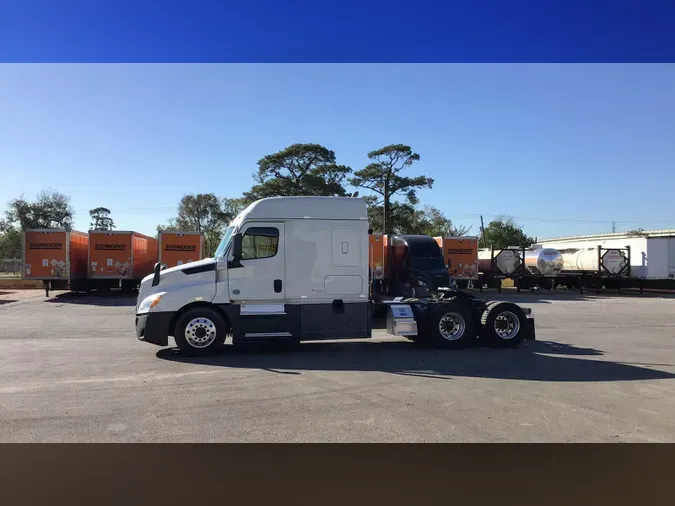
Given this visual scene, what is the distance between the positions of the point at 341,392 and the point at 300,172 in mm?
36070

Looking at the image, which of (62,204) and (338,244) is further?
(62,204)

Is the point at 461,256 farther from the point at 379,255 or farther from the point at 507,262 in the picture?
the point at 379,255

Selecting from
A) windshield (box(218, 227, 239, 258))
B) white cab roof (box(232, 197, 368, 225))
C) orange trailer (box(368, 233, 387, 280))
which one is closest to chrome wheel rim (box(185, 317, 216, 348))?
windshield (box(218, 227, 239, 258))

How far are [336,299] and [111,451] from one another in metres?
5.66

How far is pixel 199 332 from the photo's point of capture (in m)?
9.66

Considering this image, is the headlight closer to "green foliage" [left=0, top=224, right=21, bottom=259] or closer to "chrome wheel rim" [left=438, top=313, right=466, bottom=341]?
"chrome wheel rim" [left=438, top=313, right=466, bottom=341]

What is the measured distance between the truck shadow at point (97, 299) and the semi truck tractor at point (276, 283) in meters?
13.3

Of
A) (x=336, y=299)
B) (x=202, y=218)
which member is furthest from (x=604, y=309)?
(x=202, y=218)

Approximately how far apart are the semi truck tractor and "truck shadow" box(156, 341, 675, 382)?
1.35 ft

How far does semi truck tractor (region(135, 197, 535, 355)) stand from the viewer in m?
9.67

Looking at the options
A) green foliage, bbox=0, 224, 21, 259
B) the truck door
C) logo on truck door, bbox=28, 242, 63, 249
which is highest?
green foliage, bbox=0, 224, 21, 259

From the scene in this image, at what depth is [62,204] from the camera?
62.9m

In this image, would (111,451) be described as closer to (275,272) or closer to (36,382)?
(36,382)

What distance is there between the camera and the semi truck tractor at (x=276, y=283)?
967 cm
